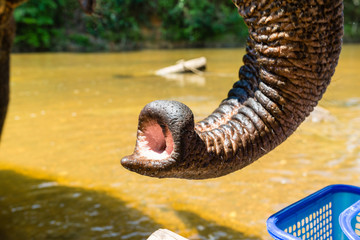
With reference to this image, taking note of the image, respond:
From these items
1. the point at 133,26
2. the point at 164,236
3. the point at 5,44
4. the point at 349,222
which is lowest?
the point at 133,26

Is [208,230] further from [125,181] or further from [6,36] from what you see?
[6,36]

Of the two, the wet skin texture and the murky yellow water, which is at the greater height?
the wet skin texture

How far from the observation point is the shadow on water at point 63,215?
2.76 m

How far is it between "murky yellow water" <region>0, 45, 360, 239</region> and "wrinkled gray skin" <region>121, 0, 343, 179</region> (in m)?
0.30

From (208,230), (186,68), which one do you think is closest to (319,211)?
(208,230)

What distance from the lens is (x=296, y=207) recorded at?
1.61 metres

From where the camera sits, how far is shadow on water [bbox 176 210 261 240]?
266cm

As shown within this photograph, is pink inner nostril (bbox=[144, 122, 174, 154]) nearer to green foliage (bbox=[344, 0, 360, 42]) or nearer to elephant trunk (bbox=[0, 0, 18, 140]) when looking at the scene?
elephant trunk (bbox=[0, 0, 18, 140])

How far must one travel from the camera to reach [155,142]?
1.27 metres

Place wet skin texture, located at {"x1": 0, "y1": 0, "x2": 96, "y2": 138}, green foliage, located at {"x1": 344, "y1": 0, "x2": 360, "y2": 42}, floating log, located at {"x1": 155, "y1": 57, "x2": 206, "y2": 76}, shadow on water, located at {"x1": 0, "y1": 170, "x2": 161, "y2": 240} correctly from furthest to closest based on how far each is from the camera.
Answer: green foliage, located at {"x1": 344, "y1": 0, "x2": 360, "y2": 42} → floating log, located at {"x1": 155, "y1": 57, "x2": 206, "y2": 76} → wet skin texture, located at {"x1": 0, "y1": 0, "x2": 96, "y2": 138} → shadow on water, located at {"x1": 0, "y1": 170, "x2": 161, "y2": 240}

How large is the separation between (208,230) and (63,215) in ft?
3.22

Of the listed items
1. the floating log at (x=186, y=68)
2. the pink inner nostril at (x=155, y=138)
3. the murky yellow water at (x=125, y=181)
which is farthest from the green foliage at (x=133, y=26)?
the pink inner nostril at (x=155, y=138)

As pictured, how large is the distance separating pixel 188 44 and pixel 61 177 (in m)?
17.5

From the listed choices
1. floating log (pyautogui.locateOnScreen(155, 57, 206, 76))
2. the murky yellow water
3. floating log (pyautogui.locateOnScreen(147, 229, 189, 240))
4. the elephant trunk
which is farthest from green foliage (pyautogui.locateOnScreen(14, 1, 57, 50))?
floating log (pyautogui.locateOnScreen(147, 229, 189, 240))
